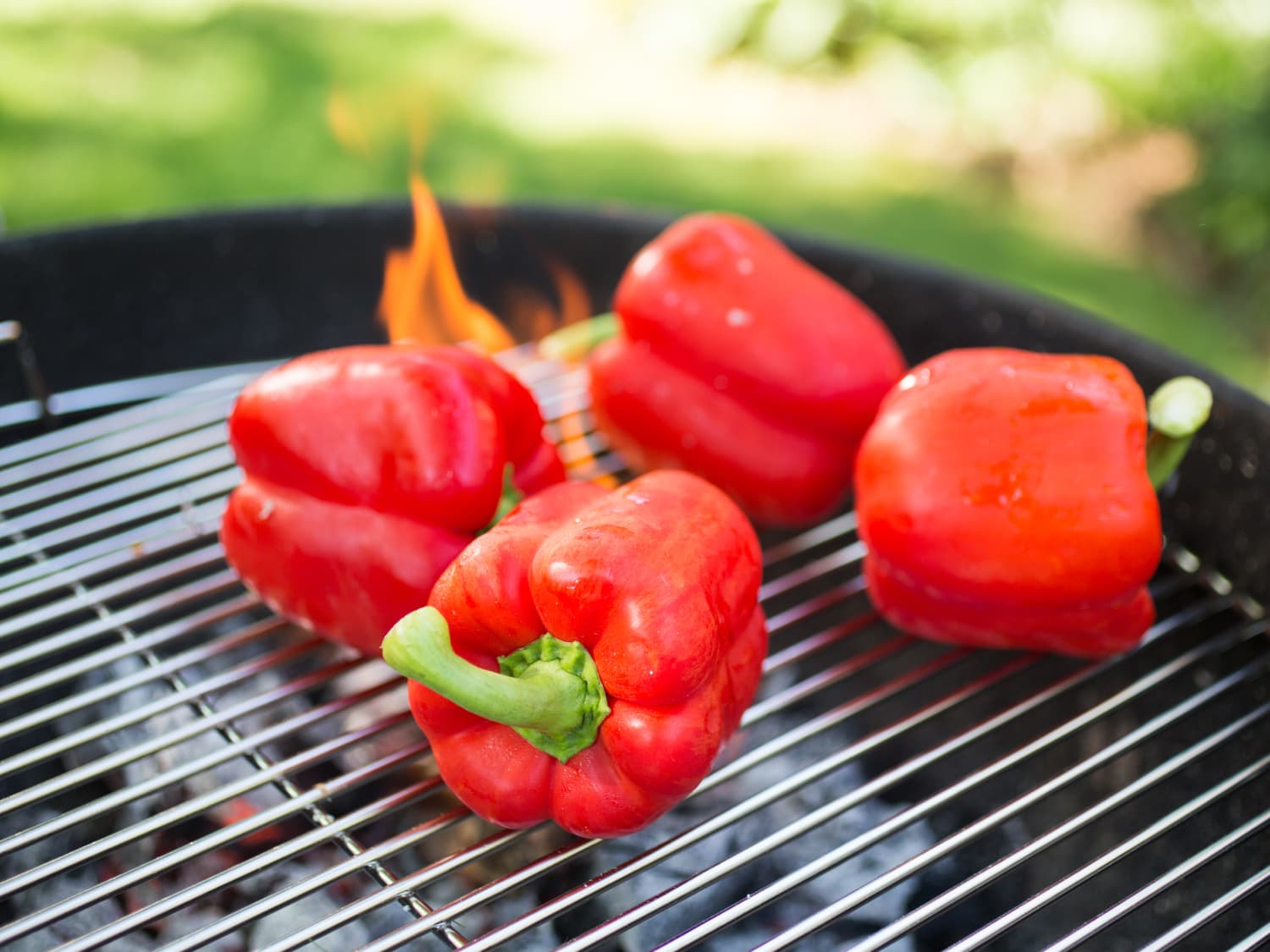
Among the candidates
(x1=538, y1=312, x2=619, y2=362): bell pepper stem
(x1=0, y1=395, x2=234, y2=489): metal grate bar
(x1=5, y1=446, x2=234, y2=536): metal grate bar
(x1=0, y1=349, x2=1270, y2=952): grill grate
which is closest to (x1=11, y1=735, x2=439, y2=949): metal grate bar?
(x1=0, y1=349, x2=1270, y2=952): grill grate

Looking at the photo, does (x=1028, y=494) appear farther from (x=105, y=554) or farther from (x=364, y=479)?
(x=105, y=554)

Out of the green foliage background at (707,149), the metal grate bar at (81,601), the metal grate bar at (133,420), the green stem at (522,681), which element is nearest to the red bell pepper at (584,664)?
the green stem at (522,681)

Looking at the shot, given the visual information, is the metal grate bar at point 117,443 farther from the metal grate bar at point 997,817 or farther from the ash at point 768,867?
the metal grate bar at point 997,817

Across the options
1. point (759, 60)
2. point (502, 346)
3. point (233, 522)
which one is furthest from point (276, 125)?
point (233, 522)

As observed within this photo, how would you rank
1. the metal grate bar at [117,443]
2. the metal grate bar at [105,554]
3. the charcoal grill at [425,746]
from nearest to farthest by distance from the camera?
the charcoal grill at [425,746] → the metal grate bar at [105,554] → the metal grate bar at [117,443]

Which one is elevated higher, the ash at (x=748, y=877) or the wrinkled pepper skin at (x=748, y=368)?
the wrinkled pepper skin at (x=748, y=368)

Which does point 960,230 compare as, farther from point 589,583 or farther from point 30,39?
point 30,39

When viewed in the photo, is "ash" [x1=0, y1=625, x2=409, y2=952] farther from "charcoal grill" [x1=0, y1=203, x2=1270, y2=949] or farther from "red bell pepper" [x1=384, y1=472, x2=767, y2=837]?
"red bell pepper" [x1=384, y1=472, x2=767, y2=837]

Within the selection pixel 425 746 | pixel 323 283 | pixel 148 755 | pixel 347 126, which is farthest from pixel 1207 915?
pixel 347 126

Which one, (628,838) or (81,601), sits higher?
(81,601)
